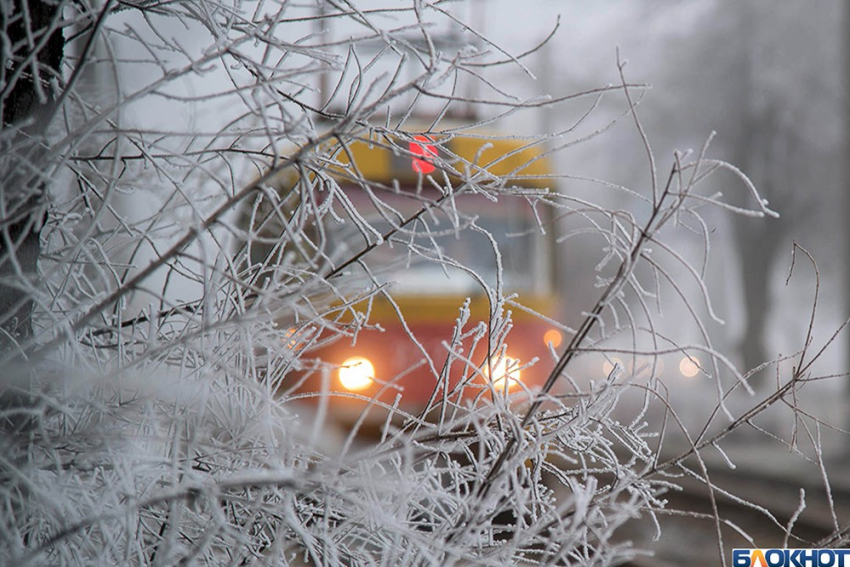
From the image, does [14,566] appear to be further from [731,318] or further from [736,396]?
Answer: [731,318]

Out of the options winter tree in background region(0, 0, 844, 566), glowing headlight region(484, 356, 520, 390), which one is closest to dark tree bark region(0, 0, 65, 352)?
winter tree in background region(0, 0, 844, 566)

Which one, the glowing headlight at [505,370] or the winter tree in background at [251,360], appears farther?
the glowing headlight at [505,370]

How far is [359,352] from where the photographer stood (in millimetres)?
5316

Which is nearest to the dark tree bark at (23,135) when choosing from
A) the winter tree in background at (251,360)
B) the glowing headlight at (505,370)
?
the winter tree in background at (251,360)

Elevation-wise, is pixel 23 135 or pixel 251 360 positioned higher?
pixel 23 135

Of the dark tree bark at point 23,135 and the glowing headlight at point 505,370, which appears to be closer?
the dark tree bark at point 23,135

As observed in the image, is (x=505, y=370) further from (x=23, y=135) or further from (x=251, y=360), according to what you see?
(x=23, y=135)

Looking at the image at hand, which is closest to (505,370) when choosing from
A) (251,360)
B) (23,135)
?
(251,360)

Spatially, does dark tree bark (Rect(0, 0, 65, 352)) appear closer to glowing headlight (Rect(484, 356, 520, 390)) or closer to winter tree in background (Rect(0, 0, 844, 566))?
winter tree in background (Rect(0, 0, 844, 566))

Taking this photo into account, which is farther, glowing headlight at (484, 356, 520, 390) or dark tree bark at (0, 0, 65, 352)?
glowing headlight at (484, 356, 520, 390)

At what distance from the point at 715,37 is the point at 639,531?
13.9 m

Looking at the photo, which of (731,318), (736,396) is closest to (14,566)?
(736,396)

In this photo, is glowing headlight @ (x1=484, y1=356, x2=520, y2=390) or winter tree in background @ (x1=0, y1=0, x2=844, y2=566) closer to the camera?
winter tree in background @ (x1=0, y1=0, x2=844, y2=566)

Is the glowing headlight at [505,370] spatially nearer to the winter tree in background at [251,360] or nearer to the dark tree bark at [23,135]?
the winter tree in background at [251,360]
